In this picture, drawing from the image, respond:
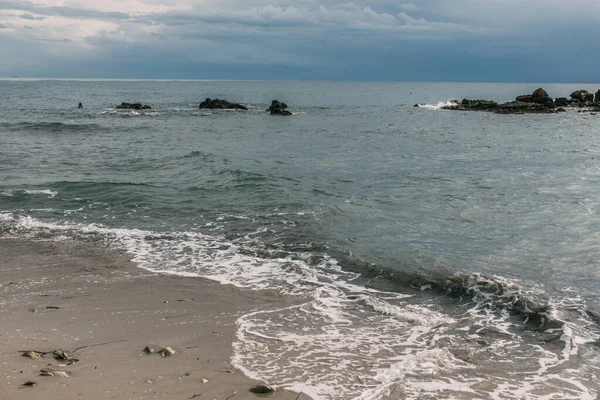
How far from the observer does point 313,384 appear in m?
5.62

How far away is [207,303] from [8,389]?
3.27 meters

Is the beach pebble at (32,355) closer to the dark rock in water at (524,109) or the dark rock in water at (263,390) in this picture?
the dark rock in water at (263,390)

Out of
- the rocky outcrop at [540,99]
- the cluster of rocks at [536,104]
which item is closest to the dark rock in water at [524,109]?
the cluster of rocks at [536,104]

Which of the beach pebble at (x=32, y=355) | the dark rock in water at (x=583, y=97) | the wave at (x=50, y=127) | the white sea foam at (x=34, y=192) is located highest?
the dark rock in water at (x=583, y=97)

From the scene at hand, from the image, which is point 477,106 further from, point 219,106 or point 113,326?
point 113,326

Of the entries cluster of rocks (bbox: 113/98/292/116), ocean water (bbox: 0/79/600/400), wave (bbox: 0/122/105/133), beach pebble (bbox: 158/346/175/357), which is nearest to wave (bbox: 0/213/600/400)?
ocean water (bbox: 0/79/600/400)

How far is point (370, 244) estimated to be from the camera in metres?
11.6

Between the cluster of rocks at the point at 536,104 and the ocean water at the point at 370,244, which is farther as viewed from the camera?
the cluster of rocks at the point at 536,104

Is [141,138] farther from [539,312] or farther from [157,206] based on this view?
[539,312]

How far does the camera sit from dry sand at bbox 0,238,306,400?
214 inches

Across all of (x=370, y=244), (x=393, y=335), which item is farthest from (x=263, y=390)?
(x=370, y=244)

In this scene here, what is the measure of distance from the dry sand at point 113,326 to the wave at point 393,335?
1.33 ft

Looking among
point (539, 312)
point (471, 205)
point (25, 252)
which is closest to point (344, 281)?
point (539, 312)

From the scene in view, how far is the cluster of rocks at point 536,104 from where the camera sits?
60.7 m
